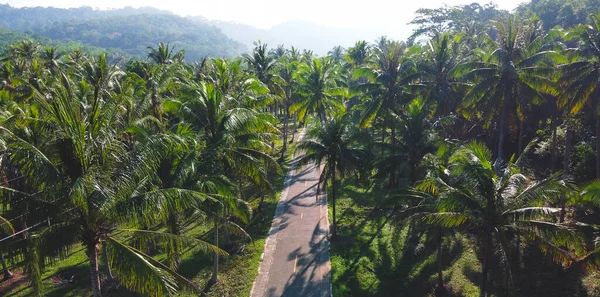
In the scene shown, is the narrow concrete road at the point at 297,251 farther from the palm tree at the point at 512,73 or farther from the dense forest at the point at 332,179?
the palm tree at the point at 512,73

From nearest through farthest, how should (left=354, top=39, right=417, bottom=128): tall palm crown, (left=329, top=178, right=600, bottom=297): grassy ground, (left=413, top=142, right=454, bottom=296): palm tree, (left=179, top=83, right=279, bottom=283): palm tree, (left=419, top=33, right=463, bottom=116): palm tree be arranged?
1. (left=413, top=142, right=454, bottom=296): palm tree
2. (left=179, top=83, right=279, bottom=283): palm tree
3. (left=329, top=178, right=600, bottom=297): grassy ground
4. (left=419, top=33, right=463, bottom=116): palm tree
5. (left=354, top=39, right=417, bottom=128): tall palm crown

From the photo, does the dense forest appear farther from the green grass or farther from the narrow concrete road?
the narrow concrete road

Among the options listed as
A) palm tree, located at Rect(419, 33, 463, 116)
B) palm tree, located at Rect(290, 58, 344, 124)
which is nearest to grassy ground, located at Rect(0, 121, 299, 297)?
palm tree, located at Rect(290, 58, 344, 124)

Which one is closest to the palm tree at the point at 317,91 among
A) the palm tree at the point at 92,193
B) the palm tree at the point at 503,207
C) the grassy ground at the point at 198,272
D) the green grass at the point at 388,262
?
the green grass at the point at 388,262

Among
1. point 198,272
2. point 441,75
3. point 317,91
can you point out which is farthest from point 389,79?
point 198,272

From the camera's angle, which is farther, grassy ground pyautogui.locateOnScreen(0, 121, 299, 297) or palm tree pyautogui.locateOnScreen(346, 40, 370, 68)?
palm tree pyautogui.locateOnScreen(346, 40, 370, 68)

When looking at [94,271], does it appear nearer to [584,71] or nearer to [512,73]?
[512,73]
